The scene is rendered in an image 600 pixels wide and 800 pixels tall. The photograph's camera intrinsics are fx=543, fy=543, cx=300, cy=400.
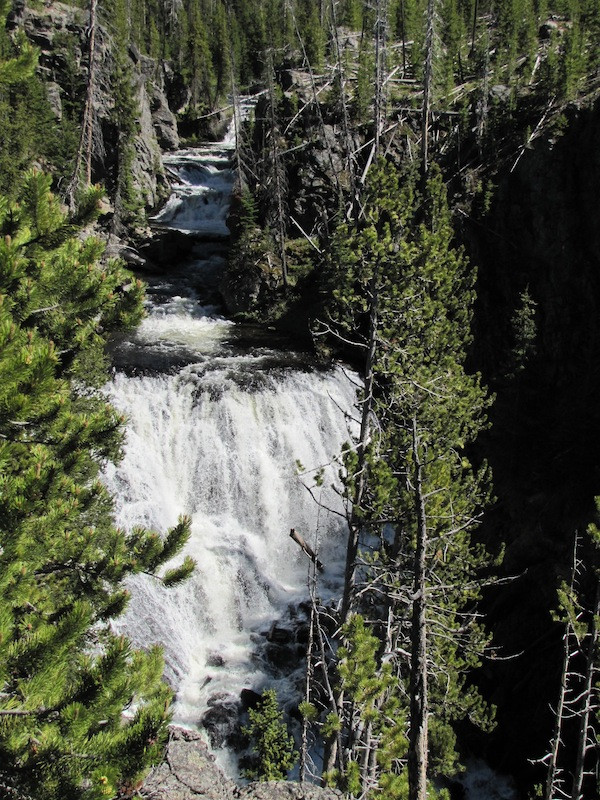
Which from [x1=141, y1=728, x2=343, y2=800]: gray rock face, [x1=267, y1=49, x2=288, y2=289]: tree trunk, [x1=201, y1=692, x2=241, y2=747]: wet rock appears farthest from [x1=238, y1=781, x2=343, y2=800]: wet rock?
[x1=267, y1=49, x2=288, y2=289]: tree trunk

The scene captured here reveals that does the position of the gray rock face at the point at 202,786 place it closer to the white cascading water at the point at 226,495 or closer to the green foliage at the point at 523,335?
the white cascading water at the point at 226,495

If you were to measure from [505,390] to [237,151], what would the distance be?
22.6 metres

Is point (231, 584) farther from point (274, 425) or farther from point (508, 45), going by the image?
point (508, 45)

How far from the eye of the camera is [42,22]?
1574 inches

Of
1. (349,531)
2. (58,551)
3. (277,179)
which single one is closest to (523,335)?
(349,531)

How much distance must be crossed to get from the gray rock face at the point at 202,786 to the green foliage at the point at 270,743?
242 inches

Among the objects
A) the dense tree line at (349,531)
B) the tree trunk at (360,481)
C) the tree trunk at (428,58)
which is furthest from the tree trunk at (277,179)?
the tree trunk at (360,481)

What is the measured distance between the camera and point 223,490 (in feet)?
61.6

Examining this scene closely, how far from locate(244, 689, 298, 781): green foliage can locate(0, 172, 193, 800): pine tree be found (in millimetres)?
7832

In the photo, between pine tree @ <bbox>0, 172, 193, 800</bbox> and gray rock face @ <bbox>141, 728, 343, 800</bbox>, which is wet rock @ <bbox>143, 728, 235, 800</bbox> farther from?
pine tree @ <bbox>0, 172, 193, 800</bbox>

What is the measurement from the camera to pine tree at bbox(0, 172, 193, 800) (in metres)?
3.97

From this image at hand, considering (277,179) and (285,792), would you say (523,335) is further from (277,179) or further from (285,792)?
(285,792)

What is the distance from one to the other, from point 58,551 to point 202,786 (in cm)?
358

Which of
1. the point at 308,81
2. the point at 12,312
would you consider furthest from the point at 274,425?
the point at 308,81
